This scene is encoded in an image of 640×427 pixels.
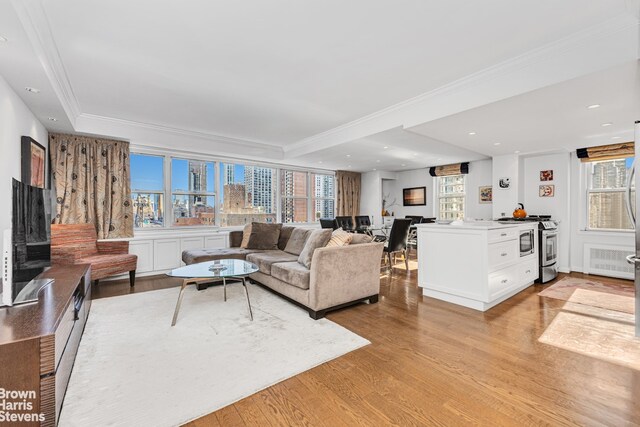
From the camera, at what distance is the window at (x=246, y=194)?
6.18 m

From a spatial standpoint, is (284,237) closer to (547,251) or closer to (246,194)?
(246,194)

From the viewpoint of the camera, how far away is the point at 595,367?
2.05 m

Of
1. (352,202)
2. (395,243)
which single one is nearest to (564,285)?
(395,243)

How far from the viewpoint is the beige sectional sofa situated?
296 centimetres

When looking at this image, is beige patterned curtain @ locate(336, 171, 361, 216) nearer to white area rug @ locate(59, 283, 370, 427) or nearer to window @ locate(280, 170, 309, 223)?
window @ locate(280, 170, 309, 223)

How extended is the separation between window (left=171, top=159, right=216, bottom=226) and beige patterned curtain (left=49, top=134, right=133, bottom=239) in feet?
2.64

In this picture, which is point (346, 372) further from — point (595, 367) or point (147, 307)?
point (147, 307)

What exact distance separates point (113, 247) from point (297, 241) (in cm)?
276

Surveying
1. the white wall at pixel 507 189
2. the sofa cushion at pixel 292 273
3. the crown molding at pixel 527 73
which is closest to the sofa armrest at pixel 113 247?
the sofa cushion at pixel 292 273

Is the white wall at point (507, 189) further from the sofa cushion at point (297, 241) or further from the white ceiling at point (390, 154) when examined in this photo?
the sofa cushion at point (297, 241)

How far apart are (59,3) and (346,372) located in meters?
3.26

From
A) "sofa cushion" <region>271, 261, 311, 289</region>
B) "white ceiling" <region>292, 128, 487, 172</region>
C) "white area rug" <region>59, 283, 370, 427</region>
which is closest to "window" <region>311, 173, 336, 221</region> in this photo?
"white ceiling" <region>292, 128, 487, 172</region>

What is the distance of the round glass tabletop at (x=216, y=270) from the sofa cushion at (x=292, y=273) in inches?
12.0

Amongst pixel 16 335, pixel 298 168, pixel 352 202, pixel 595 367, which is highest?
pixel 298 168
